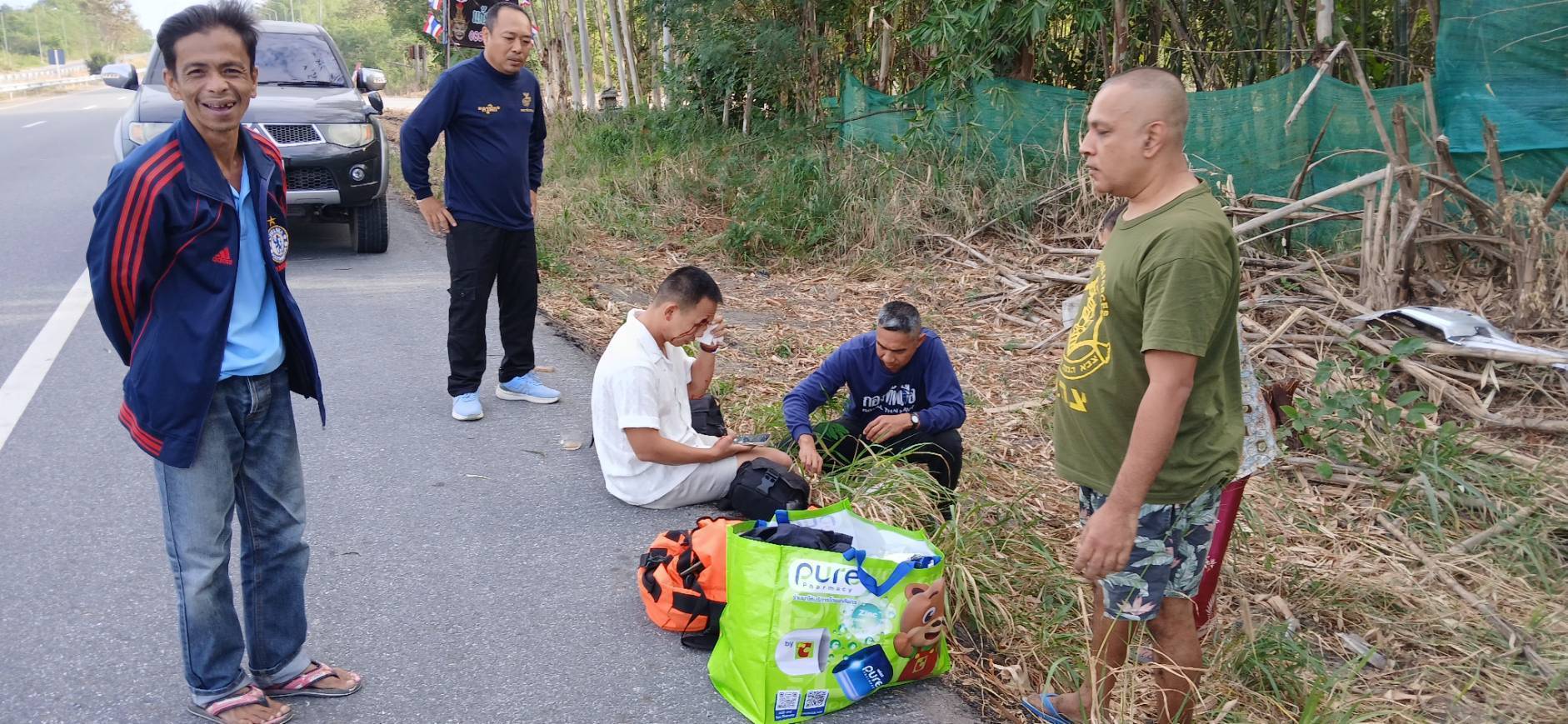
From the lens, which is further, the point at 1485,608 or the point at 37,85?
the point at 37,85

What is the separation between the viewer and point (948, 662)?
3270mm

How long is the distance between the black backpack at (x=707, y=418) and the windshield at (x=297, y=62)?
6347 mm

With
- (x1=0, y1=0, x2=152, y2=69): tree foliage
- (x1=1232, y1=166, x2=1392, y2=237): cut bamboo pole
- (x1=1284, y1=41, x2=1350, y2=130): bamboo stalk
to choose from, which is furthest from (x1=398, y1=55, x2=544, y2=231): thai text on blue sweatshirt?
(x1=0, y1=0, x2=152, y2=69): tree foliage

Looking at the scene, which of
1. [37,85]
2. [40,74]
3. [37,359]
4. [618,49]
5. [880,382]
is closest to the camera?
[880,382]

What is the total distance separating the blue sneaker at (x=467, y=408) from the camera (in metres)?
5.46

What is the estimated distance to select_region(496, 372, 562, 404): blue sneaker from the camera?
579cm

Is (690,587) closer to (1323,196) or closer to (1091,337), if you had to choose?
(1091,337)

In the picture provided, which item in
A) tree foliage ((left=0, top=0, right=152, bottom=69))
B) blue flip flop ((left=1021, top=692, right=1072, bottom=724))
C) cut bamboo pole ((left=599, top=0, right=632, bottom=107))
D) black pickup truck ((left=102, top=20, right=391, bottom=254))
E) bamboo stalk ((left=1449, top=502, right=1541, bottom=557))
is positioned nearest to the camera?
blue flip flop ((left=1021, top=692, right=1072, bottom=724))

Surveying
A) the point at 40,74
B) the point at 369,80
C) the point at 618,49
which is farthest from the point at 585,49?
the point at 40,74

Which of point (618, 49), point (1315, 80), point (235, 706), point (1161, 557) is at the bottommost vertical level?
point (235, 706)

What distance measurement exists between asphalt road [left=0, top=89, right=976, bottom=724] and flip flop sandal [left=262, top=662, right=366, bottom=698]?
35 mm

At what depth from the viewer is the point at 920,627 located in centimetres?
309

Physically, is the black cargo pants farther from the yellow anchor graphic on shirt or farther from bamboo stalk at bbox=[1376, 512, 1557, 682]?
bamboo stalk at bbox=[1376, 512, 1557, 682]

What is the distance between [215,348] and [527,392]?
10.3 feet
